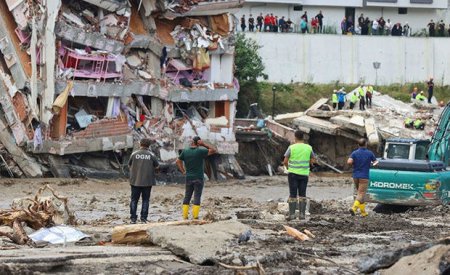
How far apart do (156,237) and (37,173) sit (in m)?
22.6

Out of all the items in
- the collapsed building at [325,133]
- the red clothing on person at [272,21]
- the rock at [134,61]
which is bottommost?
the collapsed building at [325,133]

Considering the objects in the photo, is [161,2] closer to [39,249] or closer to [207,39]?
[207,39]

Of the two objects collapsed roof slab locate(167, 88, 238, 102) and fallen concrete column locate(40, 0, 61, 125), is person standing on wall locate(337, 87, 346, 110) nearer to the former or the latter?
collapsed roof slab locate(167, 88, 238, 102)

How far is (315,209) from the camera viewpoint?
24.2 m

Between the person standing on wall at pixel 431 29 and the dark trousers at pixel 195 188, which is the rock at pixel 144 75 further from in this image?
the person standing on wall at pixel 431 29

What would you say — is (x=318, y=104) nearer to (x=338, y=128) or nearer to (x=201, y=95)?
(x=338, y=128)

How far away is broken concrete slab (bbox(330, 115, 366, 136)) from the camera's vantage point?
48.7 meters

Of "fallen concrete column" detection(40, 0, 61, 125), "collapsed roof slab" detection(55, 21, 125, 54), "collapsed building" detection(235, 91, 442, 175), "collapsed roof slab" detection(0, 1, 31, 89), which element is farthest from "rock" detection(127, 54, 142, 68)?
"collapsed building" detection(235, 91, 442, 175)

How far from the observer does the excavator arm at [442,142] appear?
27.5m

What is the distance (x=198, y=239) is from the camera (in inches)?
615

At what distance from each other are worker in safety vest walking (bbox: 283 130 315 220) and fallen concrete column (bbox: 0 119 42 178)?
706 inches

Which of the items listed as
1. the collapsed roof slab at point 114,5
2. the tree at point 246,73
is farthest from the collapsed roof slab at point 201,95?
the tree at point 246,73

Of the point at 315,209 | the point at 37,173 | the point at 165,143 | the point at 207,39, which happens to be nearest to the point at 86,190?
the point at 37,173

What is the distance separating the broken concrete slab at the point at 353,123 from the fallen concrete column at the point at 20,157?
50.8 ft
